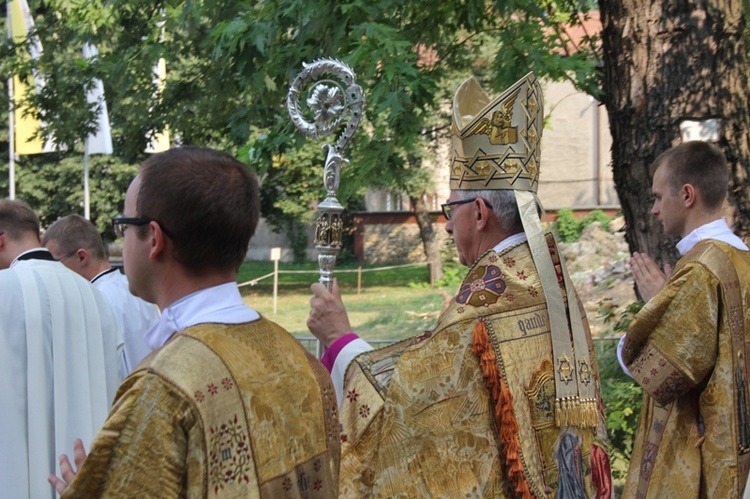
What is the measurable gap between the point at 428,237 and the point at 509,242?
73.8ft

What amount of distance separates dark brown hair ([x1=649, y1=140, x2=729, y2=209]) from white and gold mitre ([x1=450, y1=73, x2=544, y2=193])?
3.81 ft

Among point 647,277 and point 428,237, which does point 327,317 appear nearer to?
point 647,277

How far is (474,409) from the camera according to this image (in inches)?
116

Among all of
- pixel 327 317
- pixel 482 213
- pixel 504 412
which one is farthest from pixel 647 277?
pixel 327 317

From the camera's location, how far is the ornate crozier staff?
345cm

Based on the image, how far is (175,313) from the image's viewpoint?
6.91ft

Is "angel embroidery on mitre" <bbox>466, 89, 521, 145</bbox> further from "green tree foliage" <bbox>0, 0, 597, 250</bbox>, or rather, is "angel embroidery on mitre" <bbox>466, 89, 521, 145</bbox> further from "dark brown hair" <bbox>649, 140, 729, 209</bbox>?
"green tree foliage" <bbox>0, 0, 597, 250</bbox>

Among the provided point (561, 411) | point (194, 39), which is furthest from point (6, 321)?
point (194, 39)

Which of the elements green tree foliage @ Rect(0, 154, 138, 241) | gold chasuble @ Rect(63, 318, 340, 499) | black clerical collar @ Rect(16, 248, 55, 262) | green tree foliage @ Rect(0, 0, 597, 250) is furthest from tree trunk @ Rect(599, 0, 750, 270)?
green tree foliage @ Rect(0, 154, 138, 241)

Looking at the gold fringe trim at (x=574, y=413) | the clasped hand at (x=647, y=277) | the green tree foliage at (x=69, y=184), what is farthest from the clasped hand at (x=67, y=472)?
the green tree foliage at (x=69, y=184)

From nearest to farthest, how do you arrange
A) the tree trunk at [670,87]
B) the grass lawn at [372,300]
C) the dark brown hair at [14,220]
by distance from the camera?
the dark brown hair at [14,220] < the tree trunk at [670,87] < the grass lawn at [372,300]

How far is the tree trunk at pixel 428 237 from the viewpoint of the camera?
2508 cm

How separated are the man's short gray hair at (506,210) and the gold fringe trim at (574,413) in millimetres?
606

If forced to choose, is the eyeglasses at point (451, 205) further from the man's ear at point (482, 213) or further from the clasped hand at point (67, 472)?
the clasped hand at point (67, 472)
